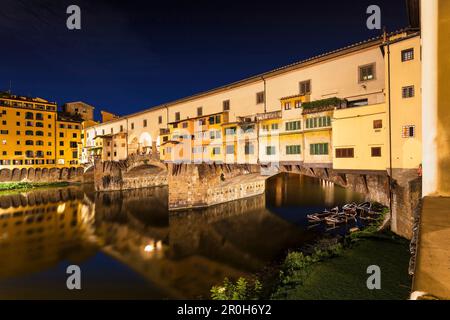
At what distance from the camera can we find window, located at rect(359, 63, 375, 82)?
19422 millimetres

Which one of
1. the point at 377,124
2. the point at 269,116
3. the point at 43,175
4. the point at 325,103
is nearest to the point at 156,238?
the point at 269,116

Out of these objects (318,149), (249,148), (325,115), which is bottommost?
(318,149)

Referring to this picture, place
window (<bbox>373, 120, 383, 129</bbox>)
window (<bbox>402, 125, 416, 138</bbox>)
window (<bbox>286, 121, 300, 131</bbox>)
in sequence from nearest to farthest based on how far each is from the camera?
window (<bbox>402, 125, 416, 138</bbox>)
window (<bbox>373, 120, 383, 129</bbox>)
window (<bbox>286, 121, 300, 131</bbox>)

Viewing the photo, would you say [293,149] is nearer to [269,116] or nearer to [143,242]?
[269,116]

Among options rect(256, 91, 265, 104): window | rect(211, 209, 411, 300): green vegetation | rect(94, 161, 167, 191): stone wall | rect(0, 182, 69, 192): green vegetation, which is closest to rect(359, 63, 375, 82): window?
rect(256, 91, 265, 104): window

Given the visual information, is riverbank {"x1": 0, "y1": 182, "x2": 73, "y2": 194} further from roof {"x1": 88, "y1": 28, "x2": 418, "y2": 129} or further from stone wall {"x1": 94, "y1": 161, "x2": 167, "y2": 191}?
roof {"x1": 88, "y1": 28, "x2": 418, "y2": 129}

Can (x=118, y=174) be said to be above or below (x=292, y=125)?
below

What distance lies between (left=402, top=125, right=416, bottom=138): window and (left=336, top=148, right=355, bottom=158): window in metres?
3.49

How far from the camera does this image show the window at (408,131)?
595 inches

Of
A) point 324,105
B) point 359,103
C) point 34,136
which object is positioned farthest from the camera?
point 34,136

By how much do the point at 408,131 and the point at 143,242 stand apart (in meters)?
26.2

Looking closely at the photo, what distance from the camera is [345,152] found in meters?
18.7

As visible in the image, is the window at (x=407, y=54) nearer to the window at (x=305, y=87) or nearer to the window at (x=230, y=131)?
the window at (x=305, y=87)
